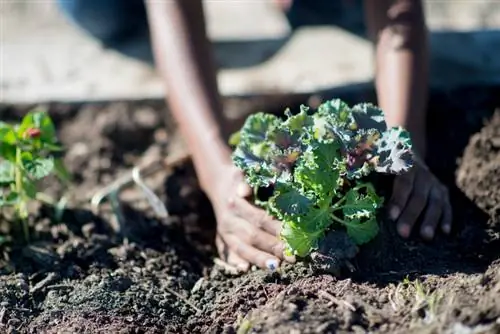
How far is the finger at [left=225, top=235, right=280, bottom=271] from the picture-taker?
7.18ft

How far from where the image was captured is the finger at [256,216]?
7.23 ft

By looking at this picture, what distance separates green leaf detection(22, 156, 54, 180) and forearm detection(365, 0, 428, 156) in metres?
0.86

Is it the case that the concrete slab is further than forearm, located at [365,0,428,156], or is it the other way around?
the concrete slab

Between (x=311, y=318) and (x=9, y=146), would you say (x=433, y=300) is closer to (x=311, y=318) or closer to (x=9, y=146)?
(x=311, y=318)

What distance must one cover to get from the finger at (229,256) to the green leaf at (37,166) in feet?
1.45

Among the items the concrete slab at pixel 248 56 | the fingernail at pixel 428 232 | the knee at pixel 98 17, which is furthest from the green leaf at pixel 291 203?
the knee at pixel 98 17

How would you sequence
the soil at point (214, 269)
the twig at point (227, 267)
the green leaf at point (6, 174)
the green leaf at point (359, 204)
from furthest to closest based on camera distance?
the green leaf at point (6, 174) → the twig at point (227, 267) → the green leaf at point (359, 204) → the soil at point (214, 269)

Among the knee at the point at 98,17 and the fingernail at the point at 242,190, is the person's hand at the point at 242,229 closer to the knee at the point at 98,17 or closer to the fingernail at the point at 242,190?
the fingernail at the point at 242,190

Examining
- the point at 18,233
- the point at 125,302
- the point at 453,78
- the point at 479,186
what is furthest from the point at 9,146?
the point at 453,78

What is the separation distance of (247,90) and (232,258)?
91 centimetres

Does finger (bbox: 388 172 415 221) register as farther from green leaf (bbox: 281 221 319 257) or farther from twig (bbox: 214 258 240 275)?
twig (bbox: 214 258 240 275)

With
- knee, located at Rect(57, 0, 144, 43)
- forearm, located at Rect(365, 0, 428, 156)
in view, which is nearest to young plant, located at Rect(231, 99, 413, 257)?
forearm, located at Rect(365, 0, 428, 156)

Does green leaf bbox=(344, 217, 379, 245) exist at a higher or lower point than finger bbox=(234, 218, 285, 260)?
higher

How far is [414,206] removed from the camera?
2.28 meters
